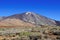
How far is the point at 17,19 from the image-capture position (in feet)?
214

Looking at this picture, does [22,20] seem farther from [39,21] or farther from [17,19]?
[39,21]

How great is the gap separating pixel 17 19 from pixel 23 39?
42.4 metres

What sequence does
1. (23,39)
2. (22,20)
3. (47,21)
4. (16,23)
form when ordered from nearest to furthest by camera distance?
(23,39)
(16,23)
(22,20)
(47,21)

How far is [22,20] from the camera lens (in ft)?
217

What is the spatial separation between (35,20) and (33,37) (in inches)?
1766

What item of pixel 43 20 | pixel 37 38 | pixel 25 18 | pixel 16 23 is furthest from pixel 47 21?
pixel 37 38

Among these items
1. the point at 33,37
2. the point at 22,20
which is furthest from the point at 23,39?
the point at 22,20

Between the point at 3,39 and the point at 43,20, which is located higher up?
the point at 43,20

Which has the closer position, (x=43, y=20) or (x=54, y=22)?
(x=43, y=20)

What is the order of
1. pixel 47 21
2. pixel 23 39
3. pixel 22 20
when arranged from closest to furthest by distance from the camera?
pixel 23 39 < pixel 22 20 < pixel 47 21

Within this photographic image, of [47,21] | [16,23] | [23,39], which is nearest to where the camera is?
[23,39]

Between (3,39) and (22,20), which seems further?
(22,20)

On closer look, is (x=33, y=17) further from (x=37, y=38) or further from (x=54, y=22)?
(x=37, y=38)

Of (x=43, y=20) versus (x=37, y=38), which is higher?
(x=43, y=20)
